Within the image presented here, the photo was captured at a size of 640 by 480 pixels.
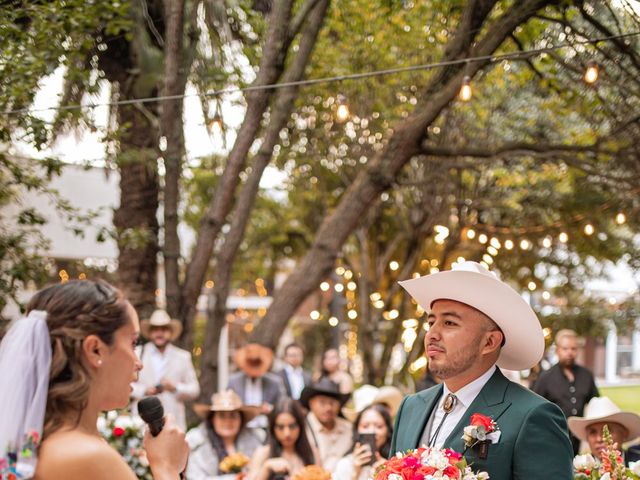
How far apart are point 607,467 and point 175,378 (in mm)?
5945

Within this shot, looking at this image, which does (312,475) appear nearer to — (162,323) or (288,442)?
(288,442)

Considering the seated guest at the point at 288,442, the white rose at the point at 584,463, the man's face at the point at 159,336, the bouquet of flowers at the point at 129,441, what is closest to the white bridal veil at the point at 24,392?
the white rose at the point at 584,463

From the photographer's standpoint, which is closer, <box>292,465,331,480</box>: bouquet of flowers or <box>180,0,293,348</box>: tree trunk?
<box>292,465,331,480</box>: bouquet of flowers

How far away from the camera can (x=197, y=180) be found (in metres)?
18.7

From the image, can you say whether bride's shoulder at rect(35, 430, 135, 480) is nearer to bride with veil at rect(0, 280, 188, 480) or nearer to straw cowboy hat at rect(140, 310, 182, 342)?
bride with veil at rect(0, 280, 188, 480)

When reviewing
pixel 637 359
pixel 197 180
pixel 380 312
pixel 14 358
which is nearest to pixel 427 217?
pixel 380 312

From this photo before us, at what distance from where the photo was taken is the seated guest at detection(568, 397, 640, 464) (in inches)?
256

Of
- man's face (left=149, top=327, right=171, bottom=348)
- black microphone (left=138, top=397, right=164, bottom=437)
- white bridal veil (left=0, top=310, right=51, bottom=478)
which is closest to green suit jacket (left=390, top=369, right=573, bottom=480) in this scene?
black microphone (left=138, top=397, right=164, bottom=437)

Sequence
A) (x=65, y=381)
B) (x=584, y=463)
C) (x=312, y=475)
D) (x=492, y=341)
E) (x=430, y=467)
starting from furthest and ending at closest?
(x=312, y=475) → (x=584, y=463) → (x=492, y=341) → (x=430, y=467) → (x=65, y=381)

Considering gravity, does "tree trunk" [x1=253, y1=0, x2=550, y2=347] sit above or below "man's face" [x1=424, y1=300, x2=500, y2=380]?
above

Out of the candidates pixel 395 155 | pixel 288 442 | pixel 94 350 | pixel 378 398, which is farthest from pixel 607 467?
pixel 395 155

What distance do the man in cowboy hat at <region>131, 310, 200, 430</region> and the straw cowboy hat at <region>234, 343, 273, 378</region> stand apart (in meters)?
0.71

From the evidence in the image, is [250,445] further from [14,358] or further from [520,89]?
[520,89]

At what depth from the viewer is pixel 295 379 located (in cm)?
1204
